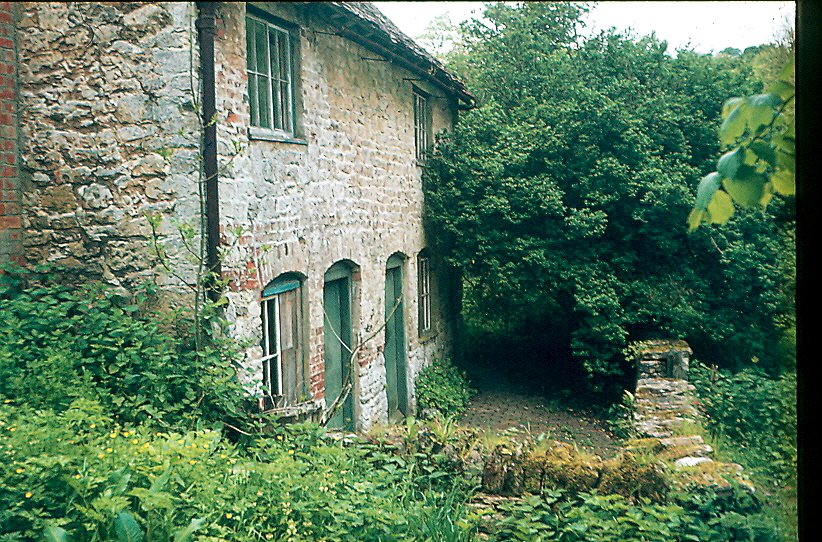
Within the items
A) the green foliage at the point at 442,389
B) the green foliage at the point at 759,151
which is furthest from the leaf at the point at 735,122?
the green foliage at the point at 442,389

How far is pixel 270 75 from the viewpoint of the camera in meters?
6.23

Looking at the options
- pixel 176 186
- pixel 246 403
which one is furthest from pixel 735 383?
pixel 176 186

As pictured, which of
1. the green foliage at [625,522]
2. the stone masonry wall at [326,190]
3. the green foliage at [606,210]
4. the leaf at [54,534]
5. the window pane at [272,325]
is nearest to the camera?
the leaf at [54,534]

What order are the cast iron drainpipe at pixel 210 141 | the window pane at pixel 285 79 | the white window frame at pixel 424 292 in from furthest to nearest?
the white window frame at pixel 424 292
the window pane at pixel 285 79
the cast iron drainpipe at pixel 210 141

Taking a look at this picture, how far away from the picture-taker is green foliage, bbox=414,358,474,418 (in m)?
9.77

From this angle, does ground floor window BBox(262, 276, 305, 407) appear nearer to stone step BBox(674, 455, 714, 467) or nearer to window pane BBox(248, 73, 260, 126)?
window pane BBox(248, 73, 260, 126)

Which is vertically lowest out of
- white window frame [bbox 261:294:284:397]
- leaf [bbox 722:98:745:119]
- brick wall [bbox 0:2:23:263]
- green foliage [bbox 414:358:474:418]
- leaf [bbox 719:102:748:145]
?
green foliage [bbox 414:358:474:418]

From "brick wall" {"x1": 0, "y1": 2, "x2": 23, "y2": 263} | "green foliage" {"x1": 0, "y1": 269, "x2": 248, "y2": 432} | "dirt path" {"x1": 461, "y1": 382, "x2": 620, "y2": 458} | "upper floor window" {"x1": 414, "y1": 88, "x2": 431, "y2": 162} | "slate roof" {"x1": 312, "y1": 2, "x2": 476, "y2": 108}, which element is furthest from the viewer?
"upper floor window" {"x1": 414, "y1": 88, "x2": 431, "y2": 162}

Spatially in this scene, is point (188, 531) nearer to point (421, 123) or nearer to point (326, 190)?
point (326, 190)

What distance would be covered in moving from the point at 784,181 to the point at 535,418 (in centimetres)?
839

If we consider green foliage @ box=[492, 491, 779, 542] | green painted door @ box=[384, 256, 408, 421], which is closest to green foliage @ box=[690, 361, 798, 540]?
green foliage @ box=[492, 491, 779, 542]

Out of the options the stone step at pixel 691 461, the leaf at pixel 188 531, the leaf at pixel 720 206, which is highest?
the leaf at pixel 720 206

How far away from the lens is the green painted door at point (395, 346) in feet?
30.7

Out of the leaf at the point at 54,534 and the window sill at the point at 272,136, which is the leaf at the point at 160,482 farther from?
the window sill at the point at 272,136
